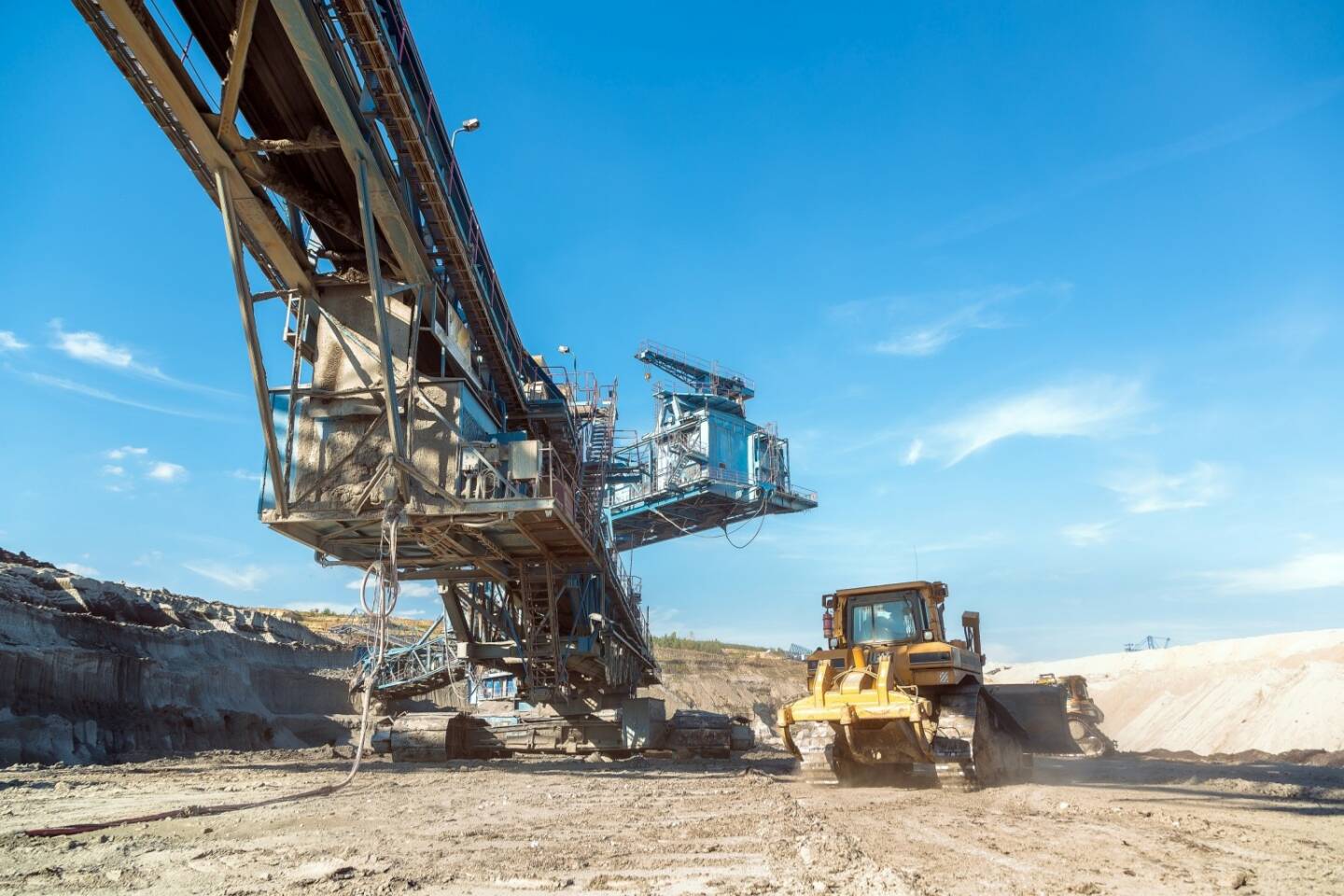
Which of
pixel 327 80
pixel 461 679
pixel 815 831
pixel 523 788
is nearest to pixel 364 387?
pixel 327 80

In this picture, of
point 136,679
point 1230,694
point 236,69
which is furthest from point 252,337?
point 1230,694

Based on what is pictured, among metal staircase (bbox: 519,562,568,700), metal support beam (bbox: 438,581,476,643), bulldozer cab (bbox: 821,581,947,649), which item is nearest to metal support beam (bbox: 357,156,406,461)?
metal staircase (bbox: 519,562,568,700)

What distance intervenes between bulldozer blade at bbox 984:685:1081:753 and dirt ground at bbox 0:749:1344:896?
2.72m

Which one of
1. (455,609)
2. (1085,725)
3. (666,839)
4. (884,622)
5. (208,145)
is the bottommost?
(1085,725)

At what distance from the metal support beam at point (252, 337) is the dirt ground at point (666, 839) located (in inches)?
157

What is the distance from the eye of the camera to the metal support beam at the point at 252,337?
9.91m

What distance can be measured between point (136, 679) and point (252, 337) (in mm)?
13802

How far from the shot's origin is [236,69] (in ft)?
29.5

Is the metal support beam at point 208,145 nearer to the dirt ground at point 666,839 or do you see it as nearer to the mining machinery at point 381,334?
the mining machinery at point 381,334

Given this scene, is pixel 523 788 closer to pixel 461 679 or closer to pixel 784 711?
pixel 784 711

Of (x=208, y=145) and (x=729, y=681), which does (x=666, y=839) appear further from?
(x=729, y=681)

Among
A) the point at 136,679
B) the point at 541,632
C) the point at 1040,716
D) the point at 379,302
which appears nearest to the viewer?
the point at 379,302

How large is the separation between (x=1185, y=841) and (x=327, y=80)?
11.2 meters

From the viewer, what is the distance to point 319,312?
42.2ft
